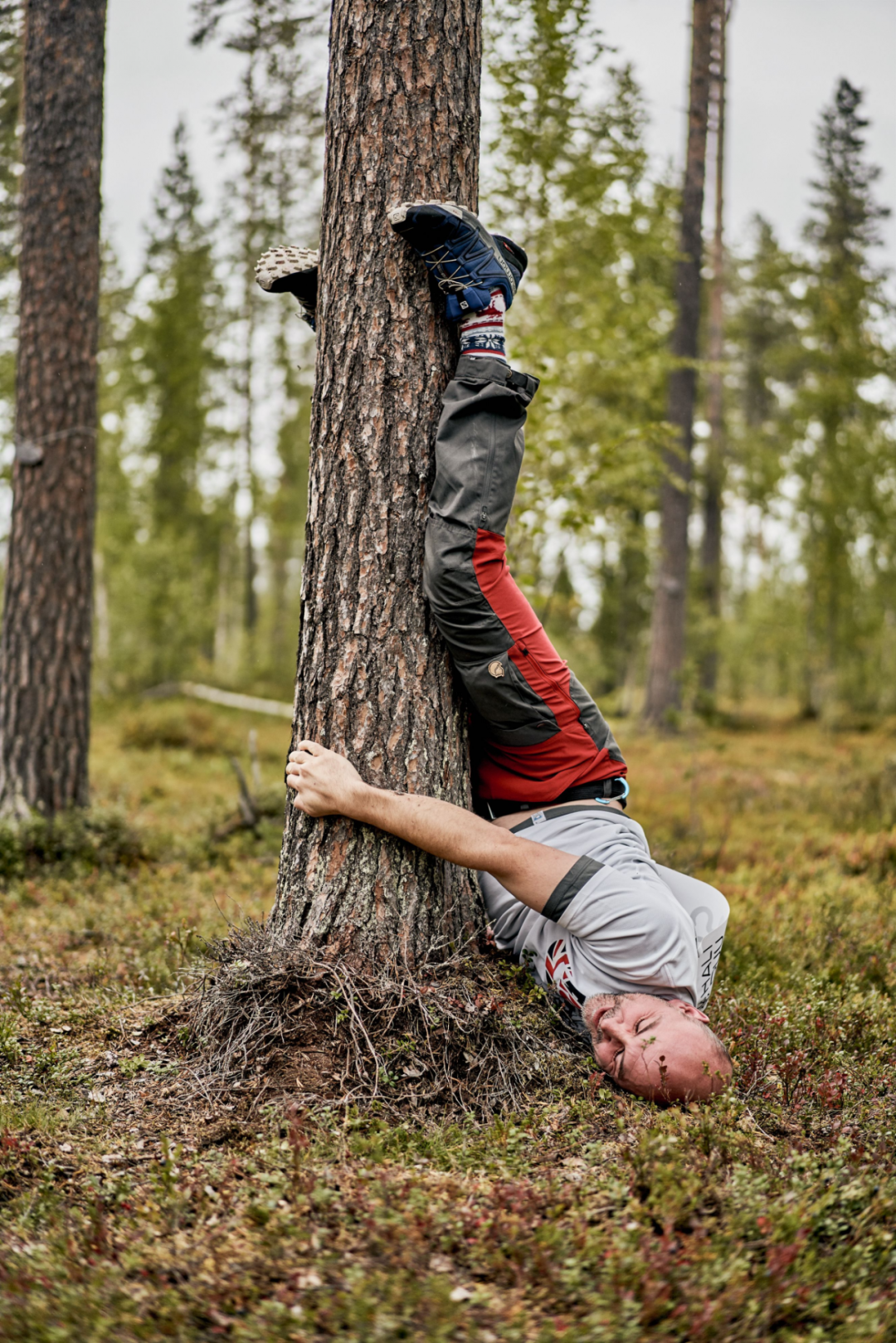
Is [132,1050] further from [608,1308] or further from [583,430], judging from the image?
[583,430]

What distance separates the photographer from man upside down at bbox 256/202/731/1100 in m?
3.26

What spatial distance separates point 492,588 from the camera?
11.1 ft

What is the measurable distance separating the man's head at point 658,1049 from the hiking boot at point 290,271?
2.88m

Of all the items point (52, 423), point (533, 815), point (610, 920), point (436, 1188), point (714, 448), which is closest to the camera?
point (436, 1188)

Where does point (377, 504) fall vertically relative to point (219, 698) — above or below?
above

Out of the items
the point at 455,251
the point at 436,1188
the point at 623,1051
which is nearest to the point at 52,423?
the point at 455,251

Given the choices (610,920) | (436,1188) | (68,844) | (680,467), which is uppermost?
(680,467)

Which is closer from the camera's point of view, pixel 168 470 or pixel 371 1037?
pixel 371 1037

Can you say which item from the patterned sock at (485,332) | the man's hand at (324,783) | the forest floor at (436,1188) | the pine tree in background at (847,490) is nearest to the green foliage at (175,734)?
the forest floor at (436,1188)

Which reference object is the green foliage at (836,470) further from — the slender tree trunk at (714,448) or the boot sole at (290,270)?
the boot sole at (290,270)

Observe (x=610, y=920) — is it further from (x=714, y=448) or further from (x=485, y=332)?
(x=714, y=448)

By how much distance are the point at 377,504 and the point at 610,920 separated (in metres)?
1.70

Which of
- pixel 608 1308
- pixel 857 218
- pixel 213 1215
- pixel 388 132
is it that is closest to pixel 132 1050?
pixel 213 1215

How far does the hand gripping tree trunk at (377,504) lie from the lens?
3.42 m
